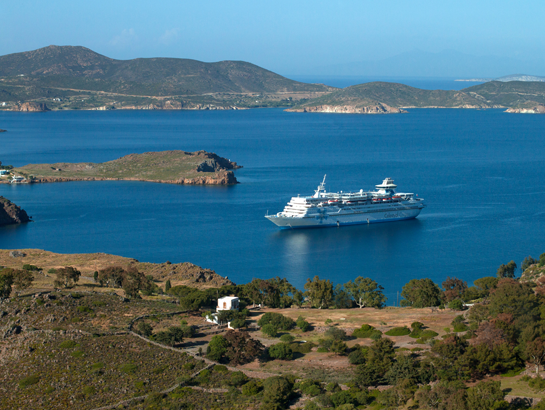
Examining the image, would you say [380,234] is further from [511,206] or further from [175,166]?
[175,166]

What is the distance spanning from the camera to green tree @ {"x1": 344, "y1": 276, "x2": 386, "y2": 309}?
5178 cm

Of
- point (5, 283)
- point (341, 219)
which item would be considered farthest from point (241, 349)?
point (341, 219)

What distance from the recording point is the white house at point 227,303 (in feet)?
153

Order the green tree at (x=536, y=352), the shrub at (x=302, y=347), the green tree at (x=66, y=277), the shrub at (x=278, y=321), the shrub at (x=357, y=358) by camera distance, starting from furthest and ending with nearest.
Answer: the green tree at (x=66, y=277)
the shrub at (x=278, y=321)
the shrub at (x=302, y=347)
the shrub at (x=357, y=358)
the green tree at (x=536, y=352)

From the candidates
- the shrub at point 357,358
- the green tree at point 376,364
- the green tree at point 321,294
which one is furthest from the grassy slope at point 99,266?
the green tree at point 376,364

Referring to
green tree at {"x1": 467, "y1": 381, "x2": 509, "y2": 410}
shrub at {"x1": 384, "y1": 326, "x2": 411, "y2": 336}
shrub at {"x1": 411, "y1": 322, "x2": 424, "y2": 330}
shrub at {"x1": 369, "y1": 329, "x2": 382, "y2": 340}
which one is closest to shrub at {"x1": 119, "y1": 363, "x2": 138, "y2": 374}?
shrub at {"x1": 369, "y1": 329, "x2": 382, "y2": 340}

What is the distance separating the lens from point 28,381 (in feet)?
114

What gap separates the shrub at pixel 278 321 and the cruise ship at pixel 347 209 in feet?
151

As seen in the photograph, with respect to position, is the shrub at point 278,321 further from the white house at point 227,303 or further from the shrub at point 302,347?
the white house at point 227,303

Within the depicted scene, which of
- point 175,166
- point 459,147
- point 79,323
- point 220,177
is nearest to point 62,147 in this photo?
point 175,166

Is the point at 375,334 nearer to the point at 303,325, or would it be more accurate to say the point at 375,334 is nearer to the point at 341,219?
the point at 303,325

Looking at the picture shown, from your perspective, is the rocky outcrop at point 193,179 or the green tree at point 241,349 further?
the rocky outcrop at point 193,179

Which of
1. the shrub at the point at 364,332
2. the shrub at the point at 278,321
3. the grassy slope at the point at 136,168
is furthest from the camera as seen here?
the grassy slope at the point at 136,168

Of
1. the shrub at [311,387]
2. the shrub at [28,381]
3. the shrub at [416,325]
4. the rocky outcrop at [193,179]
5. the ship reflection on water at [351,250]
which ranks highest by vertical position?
the rocky outcrop at [193,179]
